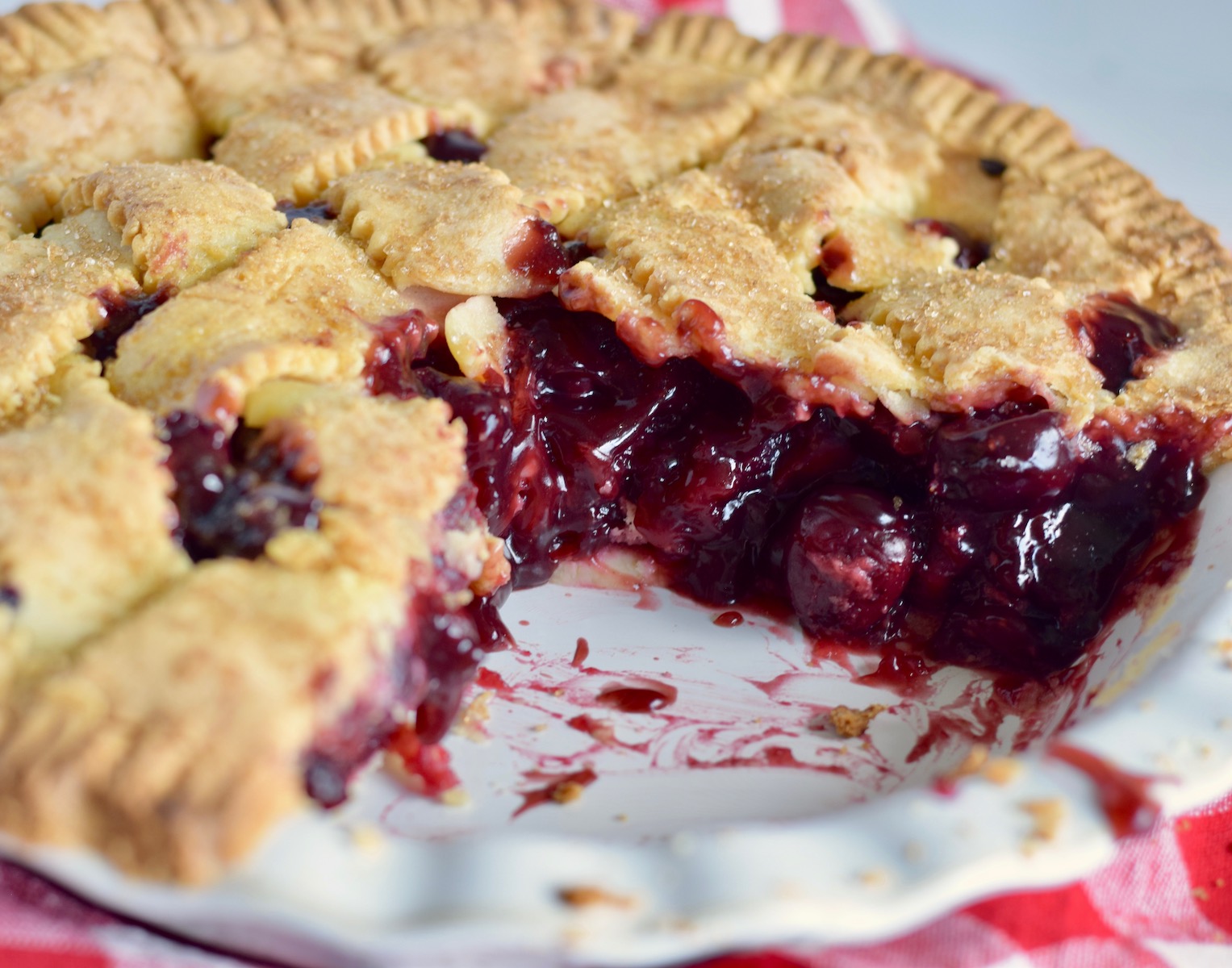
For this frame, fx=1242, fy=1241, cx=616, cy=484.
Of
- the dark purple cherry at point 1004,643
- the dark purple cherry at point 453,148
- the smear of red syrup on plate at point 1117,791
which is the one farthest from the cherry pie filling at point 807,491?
the smear of red syrup on plate at point 1117,791

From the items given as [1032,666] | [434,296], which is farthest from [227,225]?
[1032,666]

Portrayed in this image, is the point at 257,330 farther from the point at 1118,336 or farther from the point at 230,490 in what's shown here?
the point at 1118,336

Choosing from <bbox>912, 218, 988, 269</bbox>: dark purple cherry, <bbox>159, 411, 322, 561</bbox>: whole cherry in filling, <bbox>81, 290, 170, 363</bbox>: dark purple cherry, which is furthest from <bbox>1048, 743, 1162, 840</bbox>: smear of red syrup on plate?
<bbox>81, 290, 170, 363</bbox>: dark purple cherry

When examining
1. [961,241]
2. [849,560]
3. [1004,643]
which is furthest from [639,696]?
[961,241]

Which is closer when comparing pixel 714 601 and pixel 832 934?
pixel 832 934

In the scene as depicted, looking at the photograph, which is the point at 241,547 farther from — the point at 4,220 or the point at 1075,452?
the point at 1075,452

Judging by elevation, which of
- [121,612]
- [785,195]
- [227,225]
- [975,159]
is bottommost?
[121,612]
